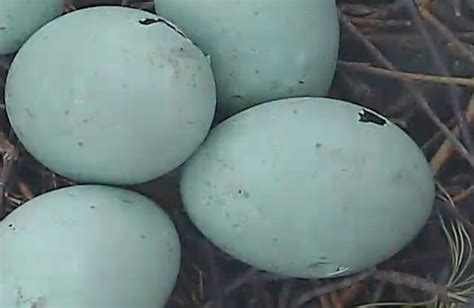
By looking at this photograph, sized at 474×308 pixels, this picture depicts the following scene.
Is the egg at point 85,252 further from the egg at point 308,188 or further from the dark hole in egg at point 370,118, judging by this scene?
the dark hole in egg at point 370,118

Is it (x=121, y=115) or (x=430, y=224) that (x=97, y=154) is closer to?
(x=121, y=115)

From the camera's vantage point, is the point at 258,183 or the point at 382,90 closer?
the point at 258,183

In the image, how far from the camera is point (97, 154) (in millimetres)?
709

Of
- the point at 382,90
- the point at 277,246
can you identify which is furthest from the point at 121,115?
the point at 382,90

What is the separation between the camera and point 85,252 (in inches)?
27.3

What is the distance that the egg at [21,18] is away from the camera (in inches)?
29.9

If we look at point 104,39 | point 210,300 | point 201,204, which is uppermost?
point 104,39

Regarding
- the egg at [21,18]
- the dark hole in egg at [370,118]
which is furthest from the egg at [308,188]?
the egg at [21,18]

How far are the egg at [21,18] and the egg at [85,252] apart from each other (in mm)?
132

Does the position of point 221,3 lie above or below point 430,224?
above

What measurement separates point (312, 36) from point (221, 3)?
0.25 ft

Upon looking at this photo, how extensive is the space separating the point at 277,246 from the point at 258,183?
0.05m

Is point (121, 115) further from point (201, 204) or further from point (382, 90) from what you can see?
point (382, 90)

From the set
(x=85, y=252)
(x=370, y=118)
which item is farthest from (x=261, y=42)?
(x=85, y=252)
